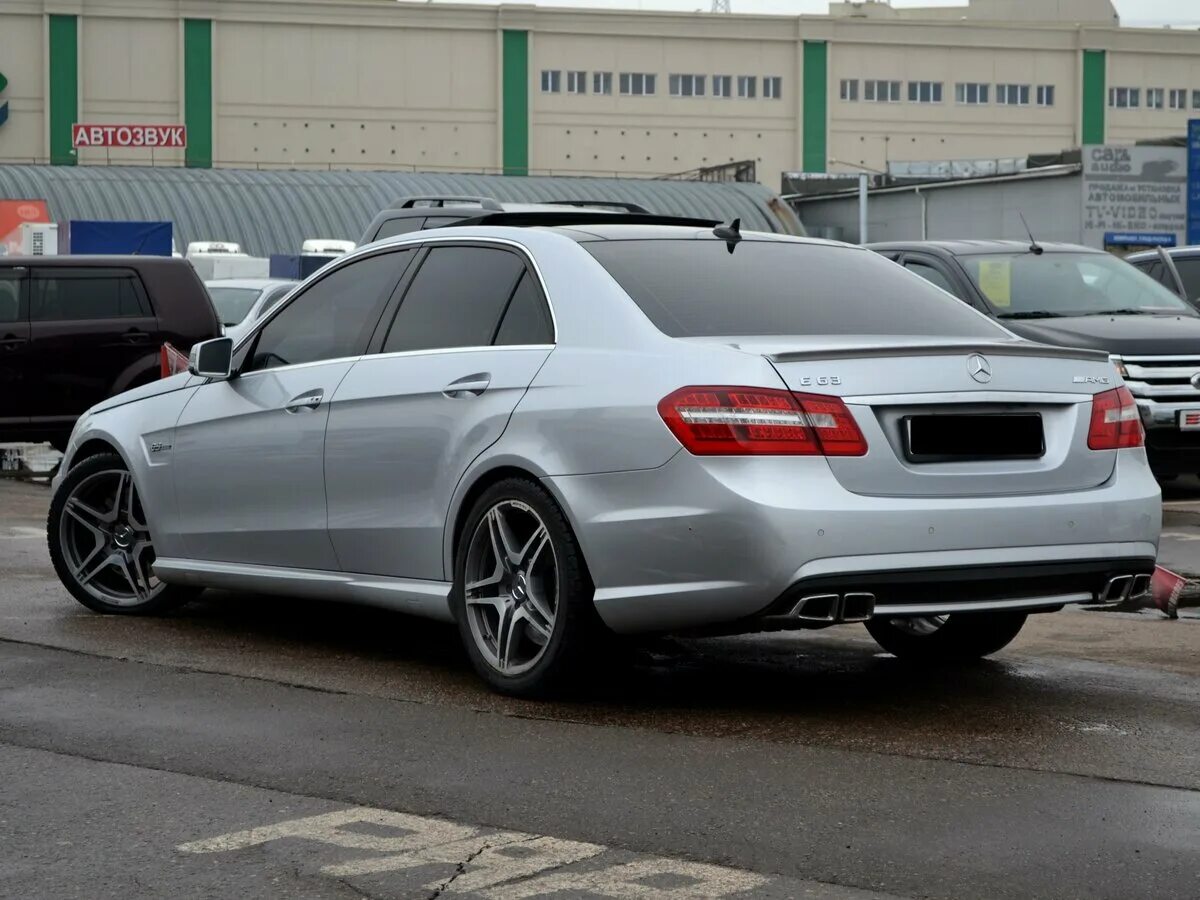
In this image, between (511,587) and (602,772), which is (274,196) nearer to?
(511,587)

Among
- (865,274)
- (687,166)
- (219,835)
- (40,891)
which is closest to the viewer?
(40,891)

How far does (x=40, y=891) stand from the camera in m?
4.02

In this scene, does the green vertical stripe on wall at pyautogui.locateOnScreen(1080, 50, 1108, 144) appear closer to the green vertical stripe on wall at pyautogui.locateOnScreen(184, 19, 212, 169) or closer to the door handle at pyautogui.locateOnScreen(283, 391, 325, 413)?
the green vertical stripe on wall at pyautogui.locateOnScreen(184, 19, 212, 169)

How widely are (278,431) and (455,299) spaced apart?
37.4 inches

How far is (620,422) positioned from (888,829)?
1.63m

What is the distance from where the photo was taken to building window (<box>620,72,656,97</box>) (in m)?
84.9

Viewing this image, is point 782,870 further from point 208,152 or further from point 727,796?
point 208,152

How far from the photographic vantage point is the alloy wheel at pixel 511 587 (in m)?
6.03

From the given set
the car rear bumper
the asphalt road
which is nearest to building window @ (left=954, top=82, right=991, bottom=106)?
the asphalt road

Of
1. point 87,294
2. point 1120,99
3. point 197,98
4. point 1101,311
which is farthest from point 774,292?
point 1120,99

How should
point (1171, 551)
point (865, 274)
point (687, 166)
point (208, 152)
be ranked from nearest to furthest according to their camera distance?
point (865, 274) → point (1171, 551) → point (208, 152) → point (687, 166)

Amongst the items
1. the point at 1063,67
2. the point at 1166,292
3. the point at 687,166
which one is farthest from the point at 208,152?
the point at 1166,292

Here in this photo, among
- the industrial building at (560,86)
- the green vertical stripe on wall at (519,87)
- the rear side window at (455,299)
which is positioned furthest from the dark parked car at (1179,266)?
the green vertical stripe on wall at (519,87)

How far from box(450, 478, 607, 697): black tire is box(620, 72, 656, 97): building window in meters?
80.3
